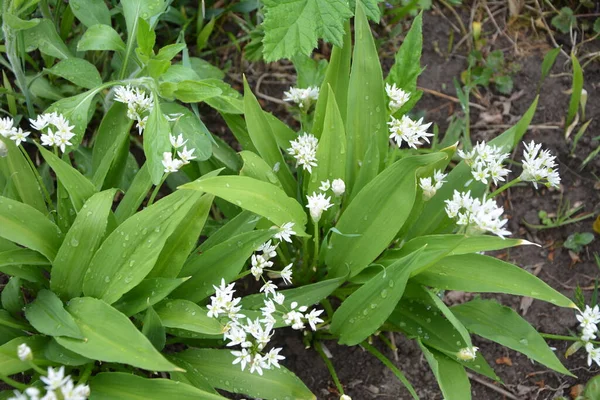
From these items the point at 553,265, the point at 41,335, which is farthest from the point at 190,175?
A: the point at 553,265

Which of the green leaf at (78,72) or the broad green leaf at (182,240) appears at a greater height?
the green leaf at (78,72)

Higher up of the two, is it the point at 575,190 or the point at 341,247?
the point at 341,247

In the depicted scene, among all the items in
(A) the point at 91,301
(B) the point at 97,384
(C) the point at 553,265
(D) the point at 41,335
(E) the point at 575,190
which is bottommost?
(C) the point at 553,265

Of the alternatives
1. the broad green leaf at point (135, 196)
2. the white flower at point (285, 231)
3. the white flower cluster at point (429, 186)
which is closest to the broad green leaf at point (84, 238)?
the broad green leaf at point (135, 196)

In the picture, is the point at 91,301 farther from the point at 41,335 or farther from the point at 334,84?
the point at 334,84

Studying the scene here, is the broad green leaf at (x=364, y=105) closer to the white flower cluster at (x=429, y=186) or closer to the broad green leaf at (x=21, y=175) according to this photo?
the white flower cluster at (x=429, y=186)

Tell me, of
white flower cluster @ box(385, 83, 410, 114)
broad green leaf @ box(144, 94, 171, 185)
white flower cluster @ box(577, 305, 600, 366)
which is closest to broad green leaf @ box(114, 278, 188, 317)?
broad green leaf @ box(144, 94, 171, 185)

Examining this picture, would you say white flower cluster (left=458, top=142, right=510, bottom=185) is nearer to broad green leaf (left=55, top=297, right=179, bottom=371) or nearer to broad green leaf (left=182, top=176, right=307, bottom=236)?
broad green leaf (left=182, top=176, right=307, bottom=236)

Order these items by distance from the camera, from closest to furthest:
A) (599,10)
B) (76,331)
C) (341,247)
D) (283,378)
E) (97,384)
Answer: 1. (76,331)
2. (97,384)
3. (283,378)
4. (341,247)
5. (599,10)
